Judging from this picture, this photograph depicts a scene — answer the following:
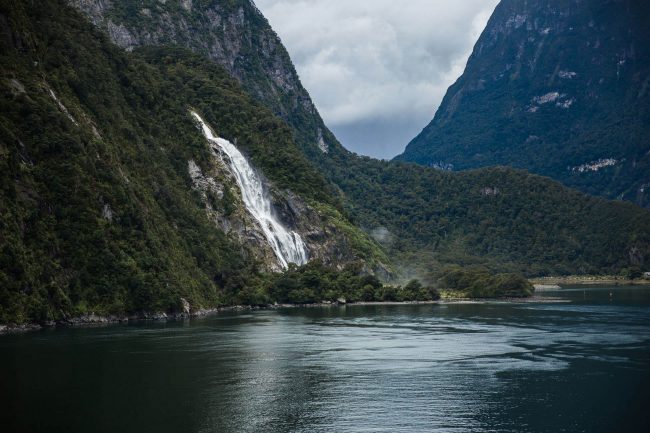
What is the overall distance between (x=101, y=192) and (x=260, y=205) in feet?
239

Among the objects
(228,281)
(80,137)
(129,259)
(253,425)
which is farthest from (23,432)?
(228,281)

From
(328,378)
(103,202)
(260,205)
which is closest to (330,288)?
(260,205)

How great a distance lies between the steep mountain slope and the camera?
9775 cm

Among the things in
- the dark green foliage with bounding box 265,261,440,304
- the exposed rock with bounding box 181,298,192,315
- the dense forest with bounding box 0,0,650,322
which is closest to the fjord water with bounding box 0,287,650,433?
the dense forest with bounding box 0,0,650,322

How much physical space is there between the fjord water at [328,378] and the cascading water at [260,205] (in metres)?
72.5

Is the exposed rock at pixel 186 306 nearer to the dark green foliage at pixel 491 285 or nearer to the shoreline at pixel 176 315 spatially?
the shoreline at pixel 176 315

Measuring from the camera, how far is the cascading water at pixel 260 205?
577ft

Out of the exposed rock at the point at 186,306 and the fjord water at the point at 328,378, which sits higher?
the exposed rock at the point at 186,306

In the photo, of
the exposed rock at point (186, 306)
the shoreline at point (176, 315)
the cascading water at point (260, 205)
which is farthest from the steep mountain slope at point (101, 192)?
the cascading water at point (260, 205)

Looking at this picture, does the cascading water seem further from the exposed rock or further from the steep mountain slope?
the exposed rock

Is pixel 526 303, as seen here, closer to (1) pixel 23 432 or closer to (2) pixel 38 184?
(2) pixel 38 184

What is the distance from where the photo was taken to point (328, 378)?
209ft

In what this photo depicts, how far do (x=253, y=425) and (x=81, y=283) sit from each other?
204 feet

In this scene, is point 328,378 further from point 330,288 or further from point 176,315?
point 330,288
